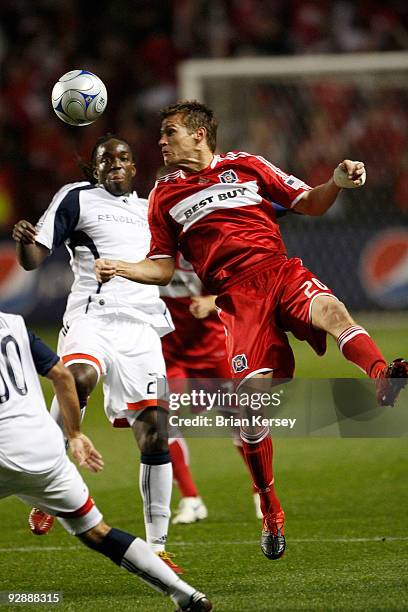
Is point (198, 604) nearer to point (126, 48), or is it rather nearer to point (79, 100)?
point (79, 100)

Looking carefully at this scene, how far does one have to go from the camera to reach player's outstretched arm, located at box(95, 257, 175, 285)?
20.1 ft

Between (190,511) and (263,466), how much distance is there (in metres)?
1.81

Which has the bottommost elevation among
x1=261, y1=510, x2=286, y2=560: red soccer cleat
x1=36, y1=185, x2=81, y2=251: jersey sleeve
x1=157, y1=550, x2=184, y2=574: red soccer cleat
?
x1=157, y1=550, x2=184, y2=574: red soccer cleat

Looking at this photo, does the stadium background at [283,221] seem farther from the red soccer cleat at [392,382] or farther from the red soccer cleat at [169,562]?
the red soccer cleat at [392,382]

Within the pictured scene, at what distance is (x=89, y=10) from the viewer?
67.6ft

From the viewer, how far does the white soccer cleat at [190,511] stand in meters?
8.06

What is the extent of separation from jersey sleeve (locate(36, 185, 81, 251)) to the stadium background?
190 centimetres

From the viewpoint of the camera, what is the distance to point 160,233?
22.1 ft

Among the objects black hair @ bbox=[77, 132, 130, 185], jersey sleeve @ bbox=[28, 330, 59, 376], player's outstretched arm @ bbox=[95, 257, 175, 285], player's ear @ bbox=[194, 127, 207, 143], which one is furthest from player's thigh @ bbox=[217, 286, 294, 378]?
jersey sleeve @ bbox=[28, 330, 59, 376]

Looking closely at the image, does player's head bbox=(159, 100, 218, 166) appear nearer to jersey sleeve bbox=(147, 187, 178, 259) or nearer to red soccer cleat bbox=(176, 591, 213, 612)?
jersey sleeve bbox=(147, 187, 178, 259)

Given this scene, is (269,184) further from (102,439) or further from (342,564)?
(102,439)

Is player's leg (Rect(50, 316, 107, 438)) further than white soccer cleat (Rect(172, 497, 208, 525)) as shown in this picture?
No

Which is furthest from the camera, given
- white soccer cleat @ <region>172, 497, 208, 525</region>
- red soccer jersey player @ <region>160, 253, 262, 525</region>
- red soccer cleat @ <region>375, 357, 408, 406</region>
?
red soccer jersey player @ <region>160, 253, 262, 525</region>

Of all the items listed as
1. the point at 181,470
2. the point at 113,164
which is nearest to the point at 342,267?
the point at 181,470
